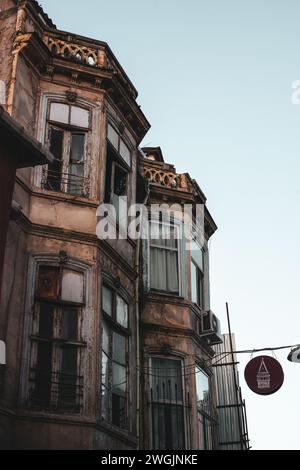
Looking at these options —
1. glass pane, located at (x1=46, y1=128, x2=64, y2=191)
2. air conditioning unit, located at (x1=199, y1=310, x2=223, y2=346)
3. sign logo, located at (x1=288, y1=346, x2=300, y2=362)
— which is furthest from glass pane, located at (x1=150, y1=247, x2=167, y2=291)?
glass pane, located at (x1=46, y1=128, x2=64, y2=191)

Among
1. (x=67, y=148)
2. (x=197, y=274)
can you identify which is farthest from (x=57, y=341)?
(x=197, y=274)

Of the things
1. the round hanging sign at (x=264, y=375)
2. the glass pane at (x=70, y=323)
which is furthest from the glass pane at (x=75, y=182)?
the round hanging sign at (x=264, y=375)

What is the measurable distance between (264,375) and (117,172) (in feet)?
19.2

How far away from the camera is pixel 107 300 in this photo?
43.2ft

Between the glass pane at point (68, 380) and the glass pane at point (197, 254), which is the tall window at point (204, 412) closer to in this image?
the glass pane at point (197, 254)

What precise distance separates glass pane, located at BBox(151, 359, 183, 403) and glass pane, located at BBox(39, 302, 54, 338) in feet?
13.7

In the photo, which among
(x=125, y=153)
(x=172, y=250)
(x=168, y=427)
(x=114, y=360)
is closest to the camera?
(x=114, y=360)

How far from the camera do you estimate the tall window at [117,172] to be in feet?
47.7

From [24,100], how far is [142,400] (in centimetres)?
723

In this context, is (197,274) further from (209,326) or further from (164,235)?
(209,326)

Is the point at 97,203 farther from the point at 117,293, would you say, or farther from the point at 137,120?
the point at 137,120

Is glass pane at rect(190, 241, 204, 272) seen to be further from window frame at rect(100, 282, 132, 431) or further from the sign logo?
the sign logo

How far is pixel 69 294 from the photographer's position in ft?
40.2
